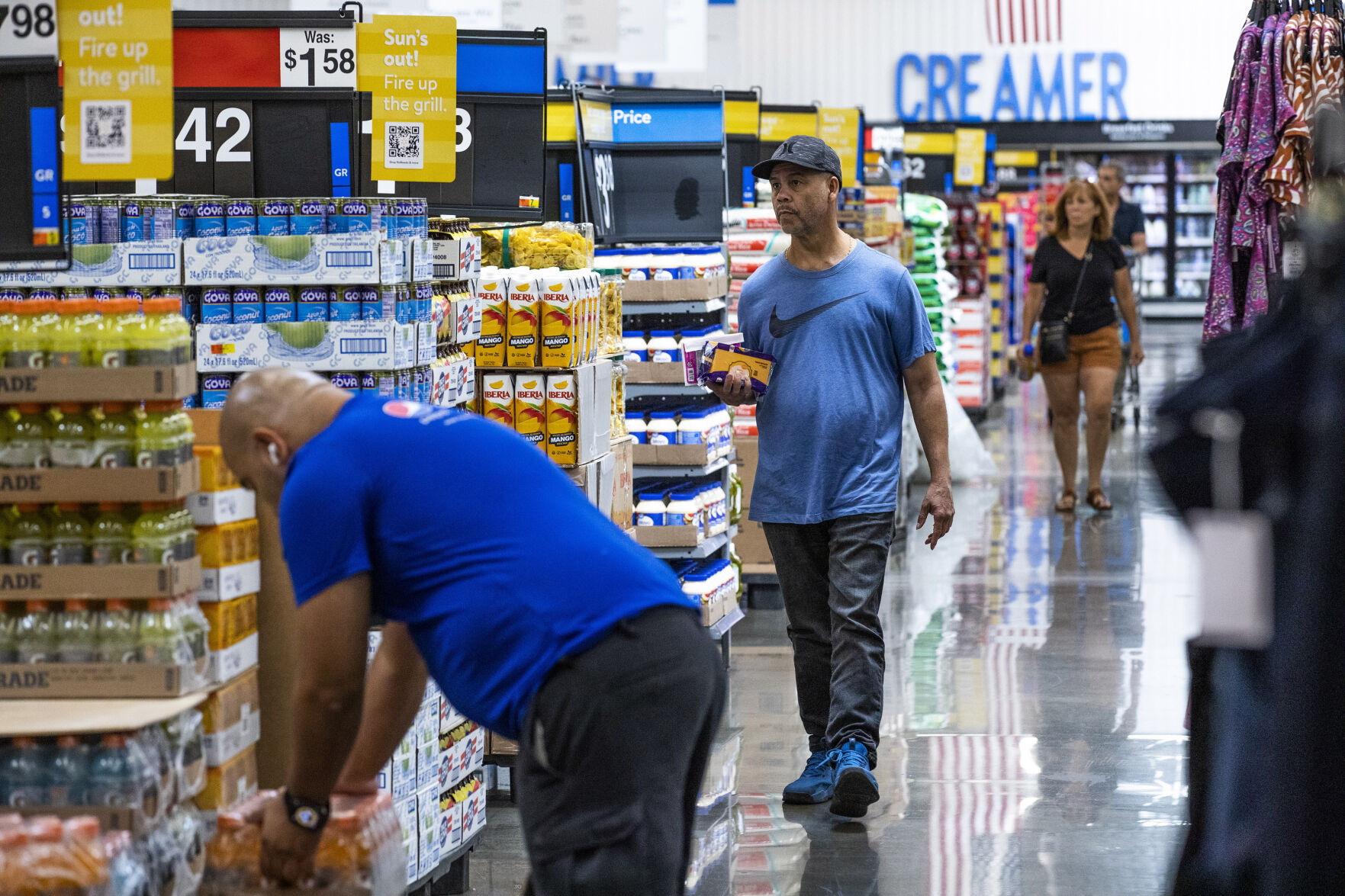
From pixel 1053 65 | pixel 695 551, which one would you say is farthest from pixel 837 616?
pixel 1053 65

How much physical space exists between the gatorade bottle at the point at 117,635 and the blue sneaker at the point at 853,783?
8.05 ft

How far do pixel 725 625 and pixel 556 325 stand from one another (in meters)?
2.08

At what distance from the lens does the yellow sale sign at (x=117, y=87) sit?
3201 millimetres

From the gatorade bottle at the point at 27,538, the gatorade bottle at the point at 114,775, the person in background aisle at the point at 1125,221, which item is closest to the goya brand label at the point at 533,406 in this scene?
the gatorade bottle at the point at 27,538

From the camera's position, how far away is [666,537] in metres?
6.29

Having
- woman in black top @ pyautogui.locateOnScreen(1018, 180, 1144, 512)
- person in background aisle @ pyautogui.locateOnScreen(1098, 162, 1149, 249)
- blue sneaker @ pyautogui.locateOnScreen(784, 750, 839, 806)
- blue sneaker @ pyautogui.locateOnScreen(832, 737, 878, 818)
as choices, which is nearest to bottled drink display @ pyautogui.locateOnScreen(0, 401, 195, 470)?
blue sneaker @ pyautogui.locateOnScreen(832, 737, 878, 818)

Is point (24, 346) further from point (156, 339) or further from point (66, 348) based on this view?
point (156, 339)

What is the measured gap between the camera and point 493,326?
5016 mm

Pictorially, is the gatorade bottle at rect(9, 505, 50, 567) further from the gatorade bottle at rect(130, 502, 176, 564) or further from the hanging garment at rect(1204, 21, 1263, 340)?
the hanging garment at rect(1204, 21, 1263, 340)

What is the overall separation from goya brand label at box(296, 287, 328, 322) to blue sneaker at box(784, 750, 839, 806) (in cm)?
206

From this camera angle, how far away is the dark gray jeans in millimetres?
4750

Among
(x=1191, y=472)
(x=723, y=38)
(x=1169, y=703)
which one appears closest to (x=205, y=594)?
(x=1191, y=472)

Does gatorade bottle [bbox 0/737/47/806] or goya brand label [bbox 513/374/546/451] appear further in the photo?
goya brand label [bbox 513/374/546/451]

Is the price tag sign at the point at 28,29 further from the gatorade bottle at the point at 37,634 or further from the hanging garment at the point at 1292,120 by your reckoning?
the hanging garment at the point at 1292,120
